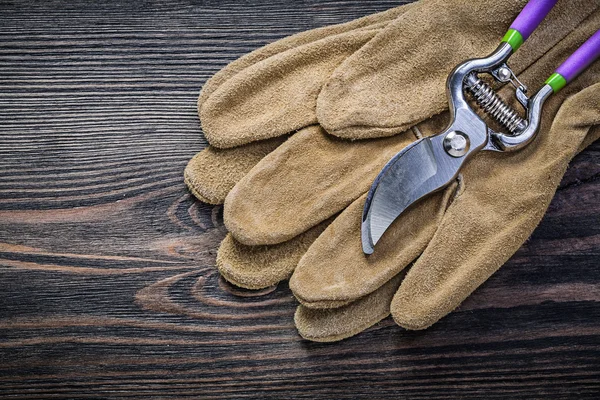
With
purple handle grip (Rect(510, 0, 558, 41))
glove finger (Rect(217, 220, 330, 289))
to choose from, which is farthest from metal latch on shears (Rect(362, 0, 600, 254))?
glove finger (Rect(217, 220, 330, 289))

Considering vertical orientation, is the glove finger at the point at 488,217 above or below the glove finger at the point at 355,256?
above

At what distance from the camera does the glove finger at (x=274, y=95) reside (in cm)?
79

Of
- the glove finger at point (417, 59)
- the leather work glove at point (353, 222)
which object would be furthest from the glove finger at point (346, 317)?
the glove finger at point (417, 59)

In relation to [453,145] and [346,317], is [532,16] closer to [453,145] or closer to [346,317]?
[453,145]

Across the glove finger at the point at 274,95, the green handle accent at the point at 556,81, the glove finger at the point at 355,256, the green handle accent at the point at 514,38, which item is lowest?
the glove finger at the point at 355,256

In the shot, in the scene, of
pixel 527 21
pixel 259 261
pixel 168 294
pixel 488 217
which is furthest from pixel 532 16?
pixel 168 294

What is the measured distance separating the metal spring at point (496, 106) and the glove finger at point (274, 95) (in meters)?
0.17

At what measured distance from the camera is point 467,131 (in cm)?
78

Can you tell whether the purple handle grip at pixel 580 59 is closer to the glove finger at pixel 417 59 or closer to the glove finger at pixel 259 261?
the glove finger at pixel 417 59

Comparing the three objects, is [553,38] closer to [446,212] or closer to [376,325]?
[446,212]

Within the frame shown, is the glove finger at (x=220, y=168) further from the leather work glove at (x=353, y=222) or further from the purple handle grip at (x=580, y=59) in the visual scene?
the purple handle grip at (x=580, y=59)

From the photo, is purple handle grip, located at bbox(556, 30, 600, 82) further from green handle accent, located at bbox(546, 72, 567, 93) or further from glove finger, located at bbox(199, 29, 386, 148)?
glove finger, located at bbox(199, 29, 386, 148)

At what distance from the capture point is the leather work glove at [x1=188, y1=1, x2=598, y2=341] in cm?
77

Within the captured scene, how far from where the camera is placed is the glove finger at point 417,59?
796 mm
